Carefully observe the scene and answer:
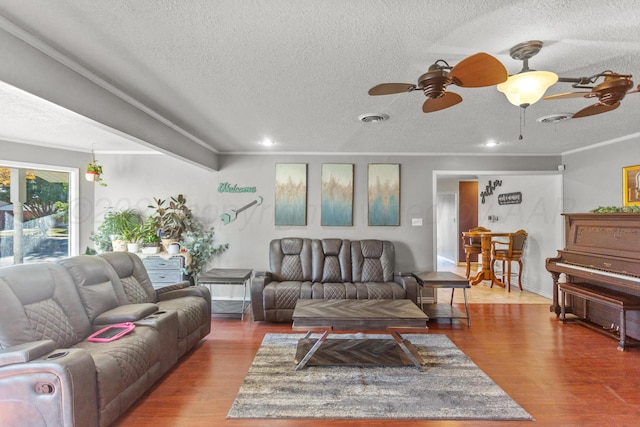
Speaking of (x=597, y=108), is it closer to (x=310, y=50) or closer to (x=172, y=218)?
(x=310, y=50)

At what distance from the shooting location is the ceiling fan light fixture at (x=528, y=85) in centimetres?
174

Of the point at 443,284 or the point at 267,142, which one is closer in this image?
the point at 443,284

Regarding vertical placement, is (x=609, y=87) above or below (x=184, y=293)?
above

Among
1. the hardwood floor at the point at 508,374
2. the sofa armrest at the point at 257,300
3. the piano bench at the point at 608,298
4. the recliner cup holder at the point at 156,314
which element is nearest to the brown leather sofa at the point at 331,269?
the sofa armrest at the point at 257,300

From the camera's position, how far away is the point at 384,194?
16.5ft

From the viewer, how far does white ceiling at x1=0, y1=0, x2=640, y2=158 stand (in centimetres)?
154

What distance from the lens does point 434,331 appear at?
12.3ft

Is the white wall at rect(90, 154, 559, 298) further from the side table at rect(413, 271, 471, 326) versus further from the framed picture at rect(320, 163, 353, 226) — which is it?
the side table at rect(413, 271, 471, 326)

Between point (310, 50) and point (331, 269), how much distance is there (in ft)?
10.6

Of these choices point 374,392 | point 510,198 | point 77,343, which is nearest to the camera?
point 77,343

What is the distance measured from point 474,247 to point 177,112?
19.4 ft

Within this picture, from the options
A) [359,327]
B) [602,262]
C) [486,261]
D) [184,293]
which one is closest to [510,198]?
[486,261]

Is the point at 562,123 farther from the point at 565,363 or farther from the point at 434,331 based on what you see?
the point at 434,331

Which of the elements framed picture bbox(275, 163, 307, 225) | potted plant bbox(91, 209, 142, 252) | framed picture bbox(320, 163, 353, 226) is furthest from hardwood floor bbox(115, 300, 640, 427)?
potted plant bbox(91, 209, 142, 252)
